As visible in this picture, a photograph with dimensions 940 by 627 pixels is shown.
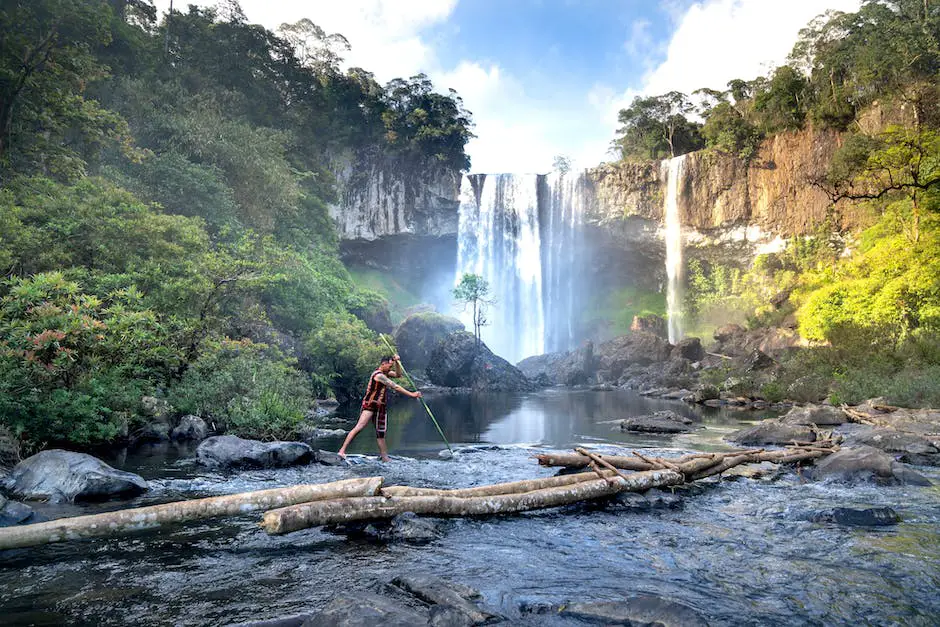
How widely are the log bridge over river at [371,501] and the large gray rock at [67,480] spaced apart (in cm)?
182

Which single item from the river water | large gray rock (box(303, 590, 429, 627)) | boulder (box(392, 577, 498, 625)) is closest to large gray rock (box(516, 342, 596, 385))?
the river water

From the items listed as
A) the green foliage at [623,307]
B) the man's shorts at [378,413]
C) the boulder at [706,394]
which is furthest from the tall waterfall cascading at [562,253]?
the man's shorts at [378,413]

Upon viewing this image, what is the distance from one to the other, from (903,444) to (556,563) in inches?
366

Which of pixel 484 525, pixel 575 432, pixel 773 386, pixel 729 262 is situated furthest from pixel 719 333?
pixel 484 525

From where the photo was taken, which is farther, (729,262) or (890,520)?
(729,262)

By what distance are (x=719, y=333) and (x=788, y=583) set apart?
38.1 metres

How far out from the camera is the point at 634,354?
133ft

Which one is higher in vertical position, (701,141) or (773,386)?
(701,141)

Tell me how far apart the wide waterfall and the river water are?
4526 cm

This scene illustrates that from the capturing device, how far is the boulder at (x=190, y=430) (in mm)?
13000

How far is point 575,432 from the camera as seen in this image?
15.8 metres

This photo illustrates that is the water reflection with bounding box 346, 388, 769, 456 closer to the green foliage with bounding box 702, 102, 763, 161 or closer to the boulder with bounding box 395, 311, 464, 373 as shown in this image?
the boulder with bounding box 395, 311, 464, 373

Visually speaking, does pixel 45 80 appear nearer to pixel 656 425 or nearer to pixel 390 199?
pixel 656 425

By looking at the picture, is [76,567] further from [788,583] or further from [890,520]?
[890,520]
